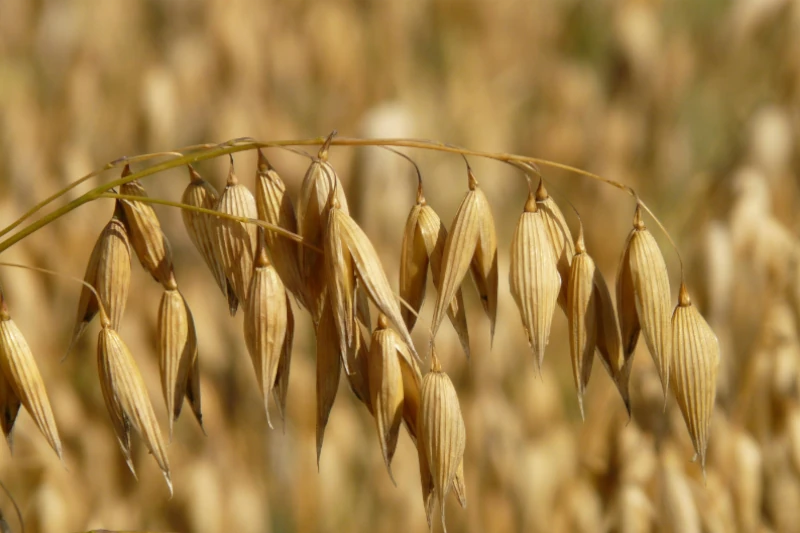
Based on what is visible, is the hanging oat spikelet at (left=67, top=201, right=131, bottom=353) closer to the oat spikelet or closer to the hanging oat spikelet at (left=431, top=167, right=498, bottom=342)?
the oat spikelet

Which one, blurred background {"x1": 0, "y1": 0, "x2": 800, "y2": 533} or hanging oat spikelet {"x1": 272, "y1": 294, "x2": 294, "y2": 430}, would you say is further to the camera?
blurred background {"x1": 0, "y1": 0, "x2": 800, "y2": 533}

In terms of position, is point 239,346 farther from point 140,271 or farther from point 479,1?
point 479,1

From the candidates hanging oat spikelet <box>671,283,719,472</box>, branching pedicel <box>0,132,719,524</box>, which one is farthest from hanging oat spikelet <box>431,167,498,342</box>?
hanging oat spikelet <box>671,283,719,472</box>

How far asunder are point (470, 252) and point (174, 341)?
181mm

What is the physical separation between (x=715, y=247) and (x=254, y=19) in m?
0.76

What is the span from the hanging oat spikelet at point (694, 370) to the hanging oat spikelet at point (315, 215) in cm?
21

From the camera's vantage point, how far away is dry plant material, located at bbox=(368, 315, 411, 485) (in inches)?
19.8

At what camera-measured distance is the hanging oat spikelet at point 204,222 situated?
20.0 inches

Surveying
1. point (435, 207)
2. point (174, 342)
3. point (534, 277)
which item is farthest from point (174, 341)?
point (435, 207)

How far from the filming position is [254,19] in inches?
50.6

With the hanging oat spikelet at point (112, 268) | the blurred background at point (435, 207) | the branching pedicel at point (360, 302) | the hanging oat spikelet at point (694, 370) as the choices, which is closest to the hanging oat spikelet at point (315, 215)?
the branching pedicel at point (360, 302)

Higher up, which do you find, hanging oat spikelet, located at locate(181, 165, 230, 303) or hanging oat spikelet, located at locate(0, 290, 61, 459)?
hanging oat spikelet, located at locate(181, 165, 230, 303)

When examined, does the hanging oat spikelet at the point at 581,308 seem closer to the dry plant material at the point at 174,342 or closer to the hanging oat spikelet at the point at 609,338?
the hanging oat spikelet at the point at 609,338

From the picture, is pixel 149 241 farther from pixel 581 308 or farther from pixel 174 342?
pixel 581 308
